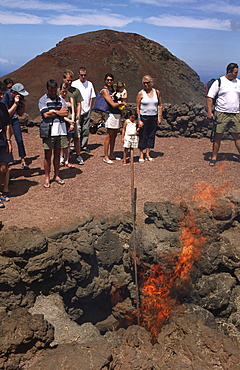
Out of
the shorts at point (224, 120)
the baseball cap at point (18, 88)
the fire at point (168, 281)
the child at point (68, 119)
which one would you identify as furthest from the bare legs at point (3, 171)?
the shorts at point (224, 120)

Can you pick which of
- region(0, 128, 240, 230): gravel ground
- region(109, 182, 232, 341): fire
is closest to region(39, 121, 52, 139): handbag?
region(0, 128, 240, 230): gravel ground

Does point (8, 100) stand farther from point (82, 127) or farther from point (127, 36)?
point (127, 36)

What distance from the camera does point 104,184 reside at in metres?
8.78

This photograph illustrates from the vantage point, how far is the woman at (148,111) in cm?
967

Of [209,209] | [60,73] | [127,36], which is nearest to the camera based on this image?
[209,209]

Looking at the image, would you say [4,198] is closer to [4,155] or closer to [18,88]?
[4,155]

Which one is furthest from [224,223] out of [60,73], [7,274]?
[60,73]

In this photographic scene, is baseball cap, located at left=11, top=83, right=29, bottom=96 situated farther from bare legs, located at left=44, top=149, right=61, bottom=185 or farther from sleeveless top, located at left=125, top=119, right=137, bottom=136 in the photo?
Answer: sleeveless top, located at left=125, top=119, right=137, bottom=136

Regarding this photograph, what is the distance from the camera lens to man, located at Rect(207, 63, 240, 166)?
923 centimetres

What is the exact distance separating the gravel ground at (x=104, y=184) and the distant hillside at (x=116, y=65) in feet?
44.1

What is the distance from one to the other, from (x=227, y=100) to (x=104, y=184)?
4.11 m

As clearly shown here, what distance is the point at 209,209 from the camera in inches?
305

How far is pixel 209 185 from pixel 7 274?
537 cm

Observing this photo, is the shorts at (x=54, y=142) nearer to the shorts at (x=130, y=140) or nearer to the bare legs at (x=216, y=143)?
the shorts at (x=130, y=140)
